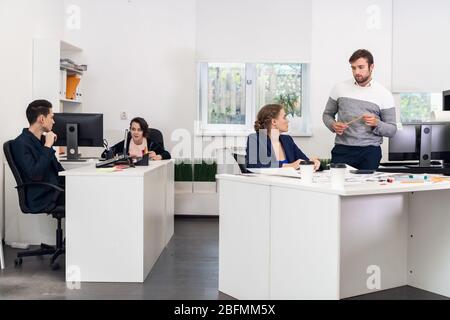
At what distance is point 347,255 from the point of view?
9.12 feet

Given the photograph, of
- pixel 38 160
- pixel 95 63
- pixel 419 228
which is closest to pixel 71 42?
pixel 95 63

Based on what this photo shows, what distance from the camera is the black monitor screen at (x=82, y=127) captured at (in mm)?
4688

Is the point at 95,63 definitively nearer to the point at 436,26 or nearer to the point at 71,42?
the point at 71,42

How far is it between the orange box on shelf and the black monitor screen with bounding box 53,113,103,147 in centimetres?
102

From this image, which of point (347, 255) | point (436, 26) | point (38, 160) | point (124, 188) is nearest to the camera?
point (347, 255)

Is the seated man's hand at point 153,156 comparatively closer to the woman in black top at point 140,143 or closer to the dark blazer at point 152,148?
the woman in black top at point 140,143

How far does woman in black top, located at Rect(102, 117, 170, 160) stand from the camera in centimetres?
492

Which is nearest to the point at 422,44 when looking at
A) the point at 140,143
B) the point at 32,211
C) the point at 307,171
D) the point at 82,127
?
the point at 140,143

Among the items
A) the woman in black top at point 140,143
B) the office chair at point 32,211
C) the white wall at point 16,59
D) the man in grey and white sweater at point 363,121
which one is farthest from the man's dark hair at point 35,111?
the man in grey and white sweater at point 363,121

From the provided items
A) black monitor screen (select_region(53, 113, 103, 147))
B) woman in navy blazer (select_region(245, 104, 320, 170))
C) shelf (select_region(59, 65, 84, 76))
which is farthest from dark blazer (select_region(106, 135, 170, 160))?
woman in navy blazer (select_region(245, 104, 320, 170))

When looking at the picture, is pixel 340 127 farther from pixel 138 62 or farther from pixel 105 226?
pixel 138 62

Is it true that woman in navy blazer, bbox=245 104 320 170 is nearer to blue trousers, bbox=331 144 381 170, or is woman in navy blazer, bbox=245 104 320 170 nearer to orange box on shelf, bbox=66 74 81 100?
blue trousers, bbox=331 144 381 170

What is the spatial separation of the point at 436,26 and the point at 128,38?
354 centimetres
